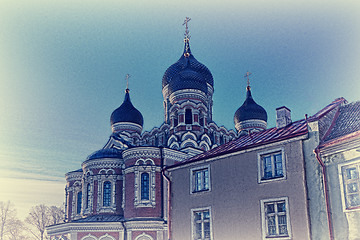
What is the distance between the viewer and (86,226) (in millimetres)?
28828

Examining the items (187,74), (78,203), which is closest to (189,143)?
(187,74)

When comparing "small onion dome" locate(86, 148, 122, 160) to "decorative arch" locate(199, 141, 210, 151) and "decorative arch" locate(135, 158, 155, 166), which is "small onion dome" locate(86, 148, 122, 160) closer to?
"decorative arch" locate(135, 158, 155, 166)

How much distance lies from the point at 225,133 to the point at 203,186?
78.0 feet

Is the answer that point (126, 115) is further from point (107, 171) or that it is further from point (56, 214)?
point (56, 214)

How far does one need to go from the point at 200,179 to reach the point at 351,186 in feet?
22.9

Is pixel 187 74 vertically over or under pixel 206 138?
over

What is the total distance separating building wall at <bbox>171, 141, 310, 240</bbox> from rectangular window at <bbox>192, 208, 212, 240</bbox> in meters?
0.22

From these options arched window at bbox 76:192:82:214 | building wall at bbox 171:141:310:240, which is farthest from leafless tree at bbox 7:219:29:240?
building wall at bbox 171:141:310:240

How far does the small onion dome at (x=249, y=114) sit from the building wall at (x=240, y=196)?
88.4ft

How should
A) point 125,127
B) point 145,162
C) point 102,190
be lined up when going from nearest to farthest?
A: point 145,162 → point 102,190 → point 125,127

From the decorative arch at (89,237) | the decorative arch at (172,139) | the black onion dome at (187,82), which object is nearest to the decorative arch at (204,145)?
the decorative arch at (172,139)

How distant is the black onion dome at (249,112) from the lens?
4456cm

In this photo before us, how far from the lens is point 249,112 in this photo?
44.7 meters

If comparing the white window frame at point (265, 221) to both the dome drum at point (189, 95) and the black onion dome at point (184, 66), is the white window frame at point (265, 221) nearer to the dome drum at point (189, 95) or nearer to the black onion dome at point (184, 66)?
the dome drum at point (189, 95)
